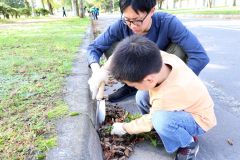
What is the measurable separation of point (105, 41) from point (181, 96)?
1.23 metres

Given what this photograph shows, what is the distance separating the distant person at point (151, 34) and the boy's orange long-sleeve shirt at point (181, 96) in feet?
1.54

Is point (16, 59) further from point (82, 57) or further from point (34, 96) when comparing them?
point (34, 96)

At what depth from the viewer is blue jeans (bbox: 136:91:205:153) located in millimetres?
2043

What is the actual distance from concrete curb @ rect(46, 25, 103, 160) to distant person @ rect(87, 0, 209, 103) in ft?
0.71

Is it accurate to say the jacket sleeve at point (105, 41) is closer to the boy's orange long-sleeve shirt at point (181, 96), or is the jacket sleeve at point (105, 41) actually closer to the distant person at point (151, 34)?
the distant person at point (151, 34)

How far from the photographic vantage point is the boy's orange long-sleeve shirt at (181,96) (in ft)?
6.47

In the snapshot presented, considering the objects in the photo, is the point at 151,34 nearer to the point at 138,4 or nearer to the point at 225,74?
the point at 138,4

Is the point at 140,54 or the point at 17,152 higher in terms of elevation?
the point at 140,54

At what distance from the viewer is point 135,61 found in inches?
70.5

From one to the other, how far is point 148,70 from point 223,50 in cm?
475

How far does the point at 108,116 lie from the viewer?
2859 millimetres

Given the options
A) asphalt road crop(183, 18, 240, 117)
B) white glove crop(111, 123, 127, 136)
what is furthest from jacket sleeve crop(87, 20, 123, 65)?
asphalt road crop(183, 18, 240, 117)

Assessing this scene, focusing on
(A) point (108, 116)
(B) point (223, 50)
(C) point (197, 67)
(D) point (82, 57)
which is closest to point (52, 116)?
(A) point (108, 116)

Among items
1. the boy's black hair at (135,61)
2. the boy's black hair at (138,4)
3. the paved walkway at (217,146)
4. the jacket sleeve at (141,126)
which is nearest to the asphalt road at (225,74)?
the paved walkway at (217,146)
